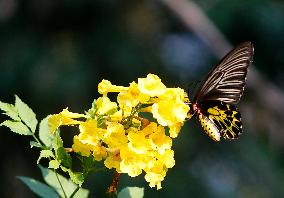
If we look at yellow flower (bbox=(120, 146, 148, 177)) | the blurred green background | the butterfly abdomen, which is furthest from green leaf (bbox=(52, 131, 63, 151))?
the blurred green background

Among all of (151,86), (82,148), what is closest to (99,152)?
(82,148)

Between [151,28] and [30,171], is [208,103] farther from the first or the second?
[151,28]

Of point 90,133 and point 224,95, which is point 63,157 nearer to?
point 90,133

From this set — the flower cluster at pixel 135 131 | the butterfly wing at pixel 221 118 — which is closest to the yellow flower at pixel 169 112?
the flower cluster at pixel 135 131

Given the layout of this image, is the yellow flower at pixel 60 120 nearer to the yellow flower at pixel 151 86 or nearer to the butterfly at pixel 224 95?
the yellow flower at pixel 151 86

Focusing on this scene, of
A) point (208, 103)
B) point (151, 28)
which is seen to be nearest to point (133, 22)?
point (151, 28)

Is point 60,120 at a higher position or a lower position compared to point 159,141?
lower
